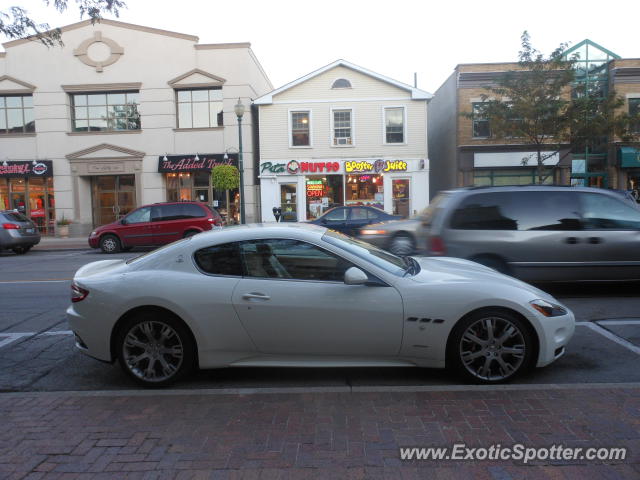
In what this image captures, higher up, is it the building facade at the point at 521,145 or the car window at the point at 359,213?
the building facade at the point at 521,145

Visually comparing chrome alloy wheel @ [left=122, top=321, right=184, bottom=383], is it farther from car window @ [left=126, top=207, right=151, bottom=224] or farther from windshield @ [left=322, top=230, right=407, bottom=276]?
car window @ [left=126, top=207, right=151, bottom=224]

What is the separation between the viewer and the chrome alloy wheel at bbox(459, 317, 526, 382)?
13.8 ft

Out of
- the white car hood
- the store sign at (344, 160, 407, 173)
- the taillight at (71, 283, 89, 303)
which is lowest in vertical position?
the taillight at (71, 283, 89, 303)

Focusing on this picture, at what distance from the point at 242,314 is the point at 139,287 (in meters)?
0.92

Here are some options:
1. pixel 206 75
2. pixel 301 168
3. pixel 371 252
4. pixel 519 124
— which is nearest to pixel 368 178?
pixel 301 168

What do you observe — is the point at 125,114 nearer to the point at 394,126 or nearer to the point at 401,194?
the point at 394,126

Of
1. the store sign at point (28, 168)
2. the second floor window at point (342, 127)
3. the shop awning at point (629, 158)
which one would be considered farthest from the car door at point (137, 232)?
the shop awning at point (629, 158)

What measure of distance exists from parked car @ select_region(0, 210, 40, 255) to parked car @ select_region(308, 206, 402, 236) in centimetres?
1039

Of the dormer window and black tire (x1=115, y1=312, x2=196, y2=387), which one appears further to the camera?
the dormer window

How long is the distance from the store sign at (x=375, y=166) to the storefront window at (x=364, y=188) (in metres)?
0.37

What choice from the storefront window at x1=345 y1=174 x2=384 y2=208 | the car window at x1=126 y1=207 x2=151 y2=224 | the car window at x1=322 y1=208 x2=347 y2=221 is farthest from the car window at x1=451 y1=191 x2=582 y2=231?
the storefront window at x1=345 y1=174 x2=384 y2=208

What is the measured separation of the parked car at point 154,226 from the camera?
55.0ft

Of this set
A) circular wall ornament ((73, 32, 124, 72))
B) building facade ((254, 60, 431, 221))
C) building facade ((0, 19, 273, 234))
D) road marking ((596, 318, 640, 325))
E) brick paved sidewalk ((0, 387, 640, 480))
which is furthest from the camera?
circular wall ornament ((73, 32, 124, 72))

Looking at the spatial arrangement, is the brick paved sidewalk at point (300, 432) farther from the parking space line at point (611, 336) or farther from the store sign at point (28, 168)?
the store sign at point (28, 168)
